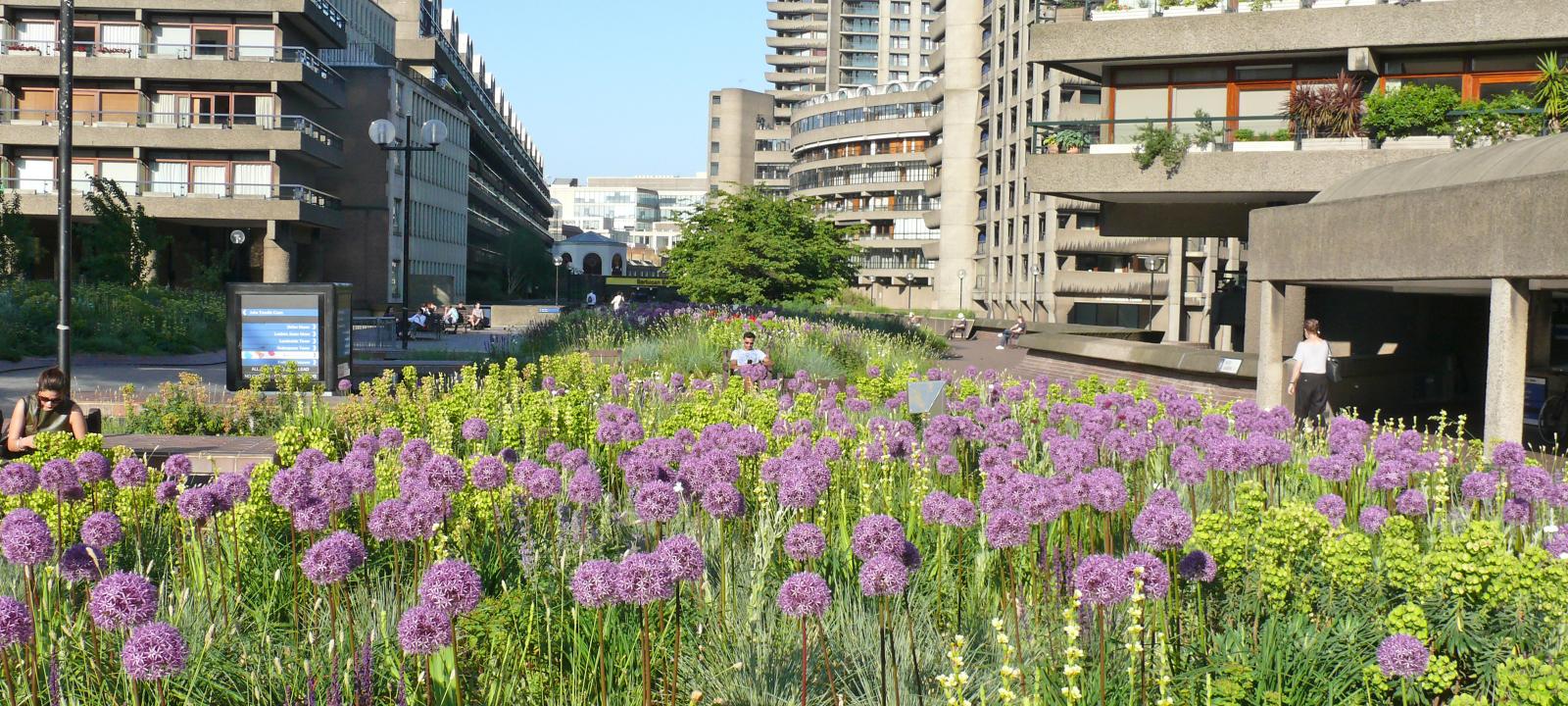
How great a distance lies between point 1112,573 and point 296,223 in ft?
221

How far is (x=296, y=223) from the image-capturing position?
67625 millimetres

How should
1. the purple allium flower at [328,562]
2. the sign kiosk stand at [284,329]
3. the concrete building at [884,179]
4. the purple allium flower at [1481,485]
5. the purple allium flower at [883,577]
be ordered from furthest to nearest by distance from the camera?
the concrete building at [884,179] < the sign kiosk stand at [284,329] < the purple allium flower at [1481,485] < the purple allium flower at [328,562] < the purple allium flower at [883,577]

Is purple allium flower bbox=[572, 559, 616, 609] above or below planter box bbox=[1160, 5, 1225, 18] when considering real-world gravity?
below

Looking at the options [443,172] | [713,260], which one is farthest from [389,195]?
[713,260]

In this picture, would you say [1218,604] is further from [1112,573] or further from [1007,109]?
[1007,109]

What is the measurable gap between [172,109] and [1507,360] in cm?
5974

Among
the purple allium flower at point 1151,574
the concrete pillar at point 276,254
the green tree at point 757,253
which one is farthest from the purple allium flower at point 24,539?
the concrete pillar at point 276,254

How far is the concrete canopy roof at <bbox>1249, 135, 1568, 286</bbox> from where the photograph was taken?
14.5 metres

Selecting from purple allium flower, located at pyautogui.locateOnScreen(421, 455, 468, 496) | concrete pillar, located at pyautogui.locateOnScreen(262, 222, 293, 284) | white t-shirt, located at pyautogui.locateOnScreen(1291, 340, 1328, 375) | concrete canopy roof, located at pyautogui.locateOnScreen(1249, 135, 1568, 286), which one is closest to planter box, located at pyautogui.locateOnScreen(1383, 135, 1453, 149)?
concrete canopy roof, located at pyautogui.locateOnScreen(1249, 135, 1568, 286)

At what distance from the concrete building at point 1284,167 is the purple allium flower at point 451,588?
1552 cm

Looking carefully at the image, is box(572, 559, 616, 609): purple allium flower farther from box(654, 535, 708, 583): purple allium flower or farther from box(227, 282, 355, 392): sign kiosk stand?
box(227, 282, 355, 392): sign kiosk stand

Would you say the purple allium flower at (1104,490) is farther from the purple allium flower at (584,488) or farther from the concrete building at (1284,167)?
the concrete building at (1284,167)

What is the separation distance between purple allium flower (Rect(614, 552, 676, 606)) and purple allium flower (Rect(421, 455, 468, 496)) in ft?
6.70

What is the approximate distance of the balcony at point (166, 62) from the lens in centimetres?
6191
